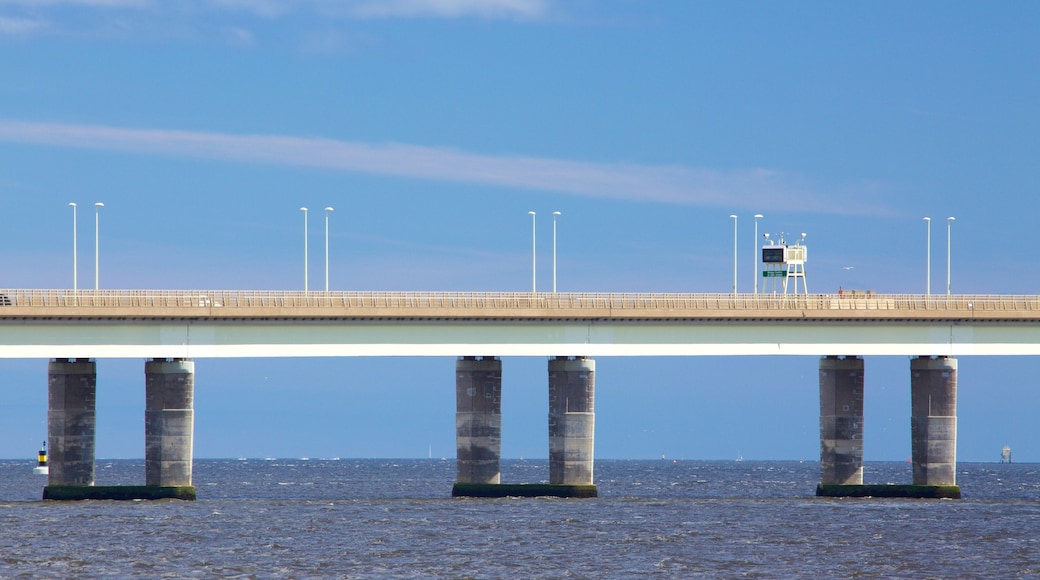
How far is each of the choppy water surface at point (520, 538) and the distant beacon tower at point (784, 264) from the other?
1535 cm

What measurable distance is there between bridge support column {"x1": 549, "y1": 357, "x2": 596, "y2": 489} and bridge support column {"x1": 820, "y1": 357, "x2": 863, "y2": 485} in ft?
50.0

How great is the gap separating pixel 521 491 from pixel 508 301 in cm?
1161

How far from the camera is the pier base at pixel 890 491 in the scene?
9819cm

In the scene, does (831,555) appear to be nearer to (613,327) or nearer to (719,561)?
(719,561)

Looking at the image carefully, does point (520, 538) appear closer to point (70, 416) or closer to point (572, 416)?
point (572, 416)

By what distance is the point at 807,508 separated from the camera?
90.8 m

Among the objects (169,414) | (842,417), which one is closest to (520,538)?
(169,414)

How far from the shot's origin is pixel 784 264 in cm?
10588

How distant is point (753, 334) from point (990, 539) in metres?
26.5

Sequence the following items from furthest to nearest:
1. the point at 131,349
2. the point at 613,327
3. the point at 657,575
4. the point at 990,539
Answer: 1. the point at 613,327
2. the point at 131,349
3. the point at 990,539
4. the point at 657,575

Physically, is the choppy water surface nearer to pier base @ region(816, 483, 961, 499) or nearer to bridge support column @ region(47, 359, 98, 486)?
pier base @ region(816, 483, 961, 499)

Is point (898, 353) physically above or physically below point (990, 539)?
above

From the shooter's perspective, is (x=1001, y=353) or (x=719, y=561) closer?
(x=719, y=561)

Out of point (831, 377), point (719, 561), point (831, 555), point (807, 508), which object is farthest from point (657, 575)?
point (831, 377)
